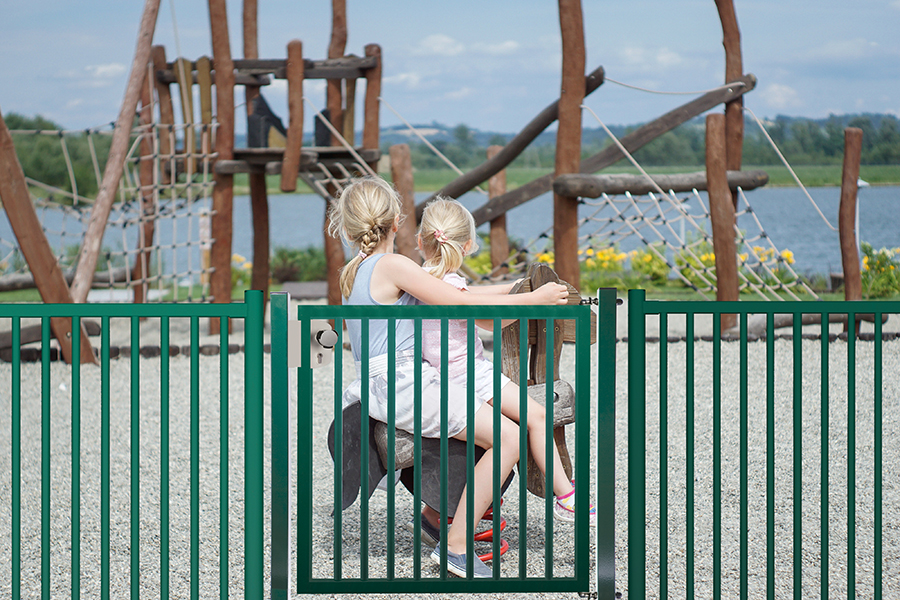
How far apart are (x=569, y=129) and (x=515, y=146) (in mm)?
1294

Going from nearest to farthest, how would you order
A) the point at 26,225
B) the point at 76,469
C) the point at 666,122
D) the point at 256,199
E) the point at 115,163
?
the point at 76,469 < the point at 26,225 < the point at 115,163 < the point at 666,122 < the point at 256,199

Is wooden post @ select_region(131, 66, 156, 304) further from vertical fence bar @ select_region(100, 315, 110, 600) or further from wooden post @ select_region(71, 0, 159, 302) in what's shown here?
vertical fence bar @ select_region(100, 315, 110, 600)

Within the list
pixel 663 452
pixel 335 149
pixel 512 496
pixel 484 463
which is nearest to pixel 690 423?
pixel 663 452

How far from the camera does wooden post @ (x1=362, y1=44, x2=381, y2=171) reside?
7.90m

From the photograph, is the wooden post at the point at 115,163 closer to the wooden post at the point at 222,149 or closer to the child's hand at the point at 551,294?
the wooden post at the point at 222,149

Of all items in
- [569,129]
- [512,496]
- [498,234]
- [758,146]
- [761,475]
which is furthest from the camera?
[758,146]

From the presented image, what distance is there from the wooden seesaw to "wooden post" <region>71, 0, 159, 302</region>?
4.58 m

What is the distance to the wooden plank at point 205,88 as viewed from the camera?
7.87 metres

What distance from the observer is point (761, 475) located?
4066mm

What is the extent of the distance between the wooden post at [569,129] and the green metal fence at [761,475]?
1.12 meters

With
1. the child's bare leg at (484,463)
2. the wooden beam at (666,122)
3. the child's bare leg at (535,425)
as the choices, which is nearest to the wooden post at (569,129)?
the wooden beam at (666,122)

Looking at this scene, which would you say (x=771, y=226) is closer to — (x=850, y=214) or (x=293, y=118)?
(x=850, y=214)

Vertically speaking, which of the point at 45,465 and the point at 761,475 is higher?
the point at 45,465

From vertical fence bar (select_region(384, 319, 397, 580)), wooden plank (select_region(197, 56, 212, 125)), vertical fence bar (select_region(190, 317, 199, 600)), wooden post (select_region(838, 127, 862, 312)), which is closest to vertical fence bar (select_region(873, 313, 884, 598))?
vertical fence bar (select_region(384, 319, 397, 580))
